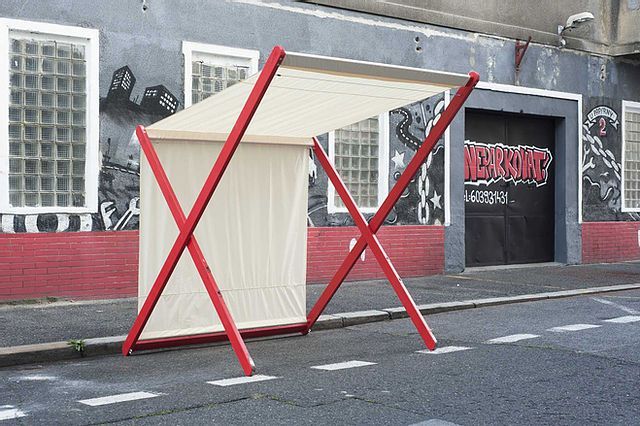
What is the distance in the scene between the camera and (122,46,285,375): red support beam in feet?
23.1

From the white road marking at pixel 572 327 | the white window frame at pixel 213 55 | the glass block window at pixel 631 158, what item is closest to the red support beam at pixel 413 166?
the white road marking at pixel 572 327

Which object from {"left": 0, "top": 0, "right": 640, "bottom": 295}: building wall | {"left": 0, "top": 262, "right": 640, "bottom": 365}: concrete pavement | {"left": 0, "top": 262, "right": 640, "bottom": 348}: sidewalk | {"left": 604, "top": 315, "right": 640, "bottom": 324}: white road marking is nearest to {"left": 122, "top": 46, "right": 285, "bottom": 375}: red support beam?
{"left": 0, "top": 262, "right": 640, "bottom": 365}: concrete pavement

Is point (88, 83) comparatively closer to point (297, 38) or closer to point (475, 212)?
point (297, 38)

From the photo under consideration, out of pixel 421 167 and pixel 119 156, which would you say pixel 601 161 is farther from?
pixel 119 156

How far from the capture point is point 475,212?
56.3 ft

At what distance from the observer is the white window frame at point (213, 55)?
12883mm

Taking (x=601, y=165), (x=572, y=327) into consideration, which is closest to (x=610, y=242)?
(x=601, y=165)

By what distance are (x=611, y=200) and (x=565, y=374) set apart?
12.3 metres

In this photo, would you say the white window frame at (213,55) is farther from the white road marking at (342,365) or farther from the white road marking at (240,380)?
the white road marking at (240,380)

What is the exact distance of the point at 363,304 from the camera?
12.0m

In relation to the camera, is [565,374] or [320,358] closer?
[565,374]

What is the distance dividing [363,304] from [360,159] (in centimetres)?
368

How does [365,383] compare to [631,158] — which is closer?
[365,383]

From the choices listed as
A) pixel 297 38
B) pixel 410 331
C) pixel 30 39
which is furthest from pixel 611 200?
pixel 30 39
